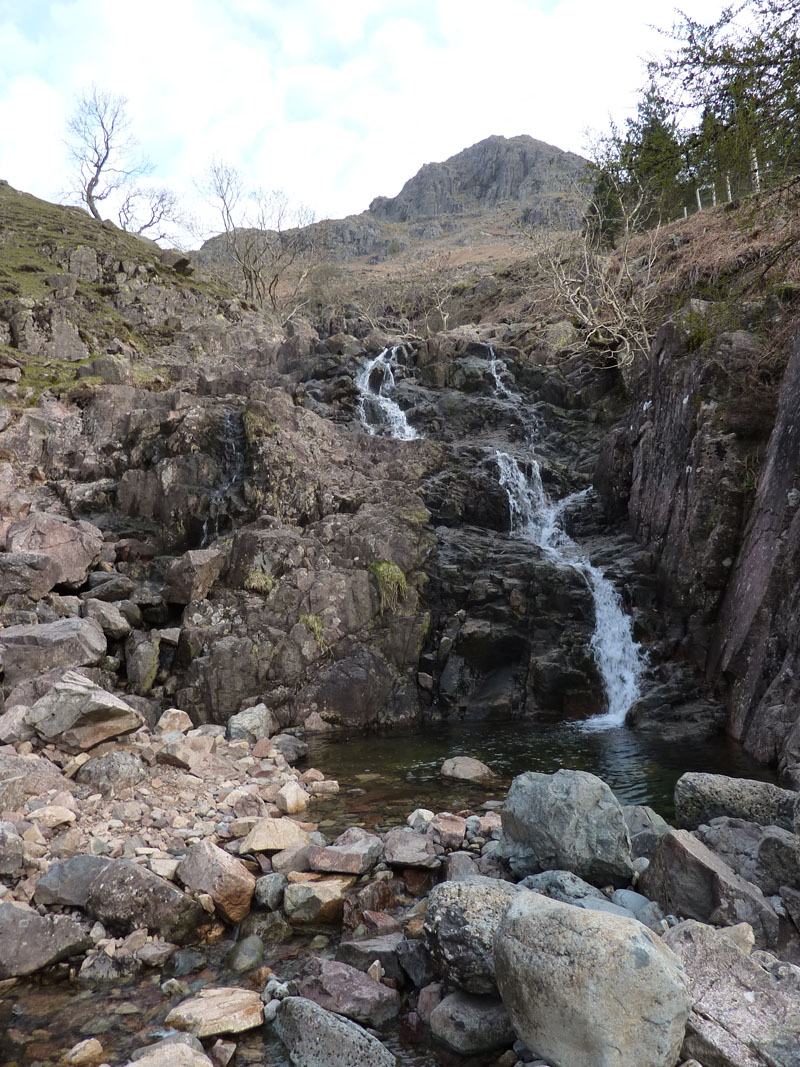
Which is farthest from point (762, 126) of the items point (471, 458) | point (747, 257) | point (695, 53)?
point (471, 458)

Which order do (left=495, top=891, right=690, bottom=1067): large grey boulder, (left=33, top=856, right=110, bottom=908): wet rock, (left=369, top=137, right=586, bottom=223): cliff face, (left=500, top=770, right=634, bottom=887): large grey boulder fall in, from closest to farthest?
(left=495, top=891, right=690, bottom=1067): large grey boulder, (left=500, top=770, right=634, bottom=887): large grey boulder, (left=33, top=856, right=110, bottom=908): wet rock, (left=369, top=137, right=586, bottom=223): cliff face

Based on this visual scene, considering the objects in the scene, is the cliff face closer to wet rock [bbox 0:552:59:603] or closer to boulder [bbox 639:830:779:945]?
wet rock [bbox 0:552:59:603]

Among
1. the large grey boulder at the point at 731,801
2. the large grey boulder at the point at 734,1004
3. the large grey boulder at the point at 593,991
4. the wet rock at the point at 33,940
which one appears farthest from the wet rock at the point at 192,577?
the large grey boulder at the point at 734,1004

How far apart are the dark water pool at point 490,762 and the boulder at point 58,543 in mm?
7604

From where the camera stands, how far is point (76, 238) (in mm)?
41875

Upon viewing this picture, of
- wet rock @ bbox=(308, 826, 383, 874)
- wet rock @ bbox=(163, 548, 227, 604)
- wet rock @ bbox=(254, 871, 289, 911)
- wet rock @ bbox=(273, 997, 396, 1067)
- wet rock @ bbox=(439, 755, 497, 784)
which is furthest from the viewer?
wet rock @ bbox=(163, 548, 227, 604)

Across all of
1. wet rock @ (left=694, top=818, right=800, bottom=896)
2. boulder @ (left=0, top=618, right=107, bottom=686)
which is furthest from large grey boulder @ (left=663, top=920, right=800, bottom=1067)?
boulder @ (left=0, top=618, right=107, bottom=686)

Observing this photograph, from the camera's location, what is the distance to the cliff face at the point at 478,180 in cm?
12475

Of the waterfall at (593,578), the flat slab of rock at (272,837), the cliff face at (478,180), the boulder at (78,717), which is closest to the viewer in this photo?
the flat slab of rock at (272,837)

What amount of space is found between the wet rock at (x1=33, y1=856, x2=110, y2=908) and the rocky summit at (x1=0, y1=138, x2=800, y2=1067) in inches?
1.3

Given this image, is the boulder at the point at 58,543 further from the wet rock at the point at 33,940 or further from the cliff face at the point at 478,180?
the cliff face at the point at 478,180

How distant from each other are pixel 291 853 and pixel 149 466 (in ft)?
51.4

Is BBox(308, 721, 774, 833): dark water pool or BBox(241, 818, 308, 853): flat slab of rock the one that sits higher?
BBox(241, 818, 308, 853): flat slab of rock

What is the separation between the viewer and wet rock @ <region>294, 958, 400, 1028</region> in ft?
14.9
